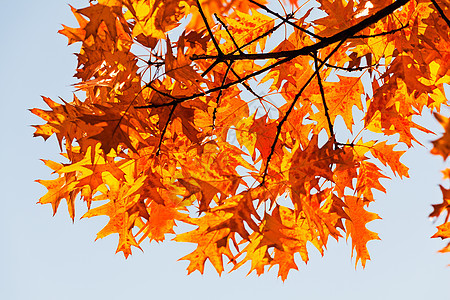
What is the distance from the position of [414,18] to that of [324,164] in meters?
0.76

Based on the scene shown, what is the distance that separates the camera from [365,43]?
1855 millimetres

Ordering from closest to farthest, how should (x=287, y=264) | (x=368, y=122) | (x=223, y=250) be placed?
(x=223, y=250) < (x=287, y=264) < (x=368, y=122)

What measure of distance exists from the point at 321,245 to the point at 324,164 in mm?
371

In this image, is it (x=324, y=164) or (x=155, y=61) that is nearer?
(x=324, y=164)

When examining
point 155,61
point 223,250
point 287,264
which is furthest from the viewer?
point 287,264

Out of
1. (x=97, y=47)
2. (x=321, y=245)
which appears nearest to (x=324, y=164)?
(x=321, y=245)

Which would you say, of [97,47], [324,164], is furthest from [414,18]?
[97,47]

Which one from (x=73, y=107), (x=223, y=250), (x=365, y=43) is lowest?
(x=223, y=250)

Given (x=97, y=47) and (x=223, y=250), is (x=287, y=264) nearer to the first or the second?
(x=223, y=250)

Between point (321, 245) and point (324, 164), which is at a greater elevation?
point (324, 164)

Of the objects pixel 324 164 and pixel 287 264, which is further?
pixel 287 264

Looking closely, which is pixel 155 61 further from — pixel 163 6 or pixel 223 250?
pixel 223 250

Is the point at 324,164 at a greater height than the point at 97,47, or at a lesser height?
lesser

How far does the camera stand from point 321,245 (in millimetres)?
1787
